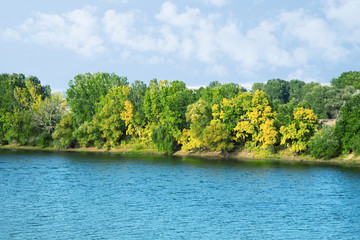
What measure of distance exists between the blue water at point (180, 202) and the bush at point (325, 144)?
306 inches

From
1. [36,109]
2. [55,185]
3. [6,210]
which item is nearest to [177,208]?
[6,210]

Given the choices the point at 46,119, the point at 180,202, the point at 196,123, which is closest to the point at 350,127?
the point at 196,123

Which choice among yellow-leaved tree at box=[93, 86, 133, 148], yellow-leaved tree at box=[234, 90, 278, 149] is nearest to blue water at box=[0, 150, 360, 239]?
yellow-leaved tree at box=[234, 90, 278, 149]

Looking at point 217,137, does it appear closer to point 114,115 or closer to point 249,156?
point 249,156

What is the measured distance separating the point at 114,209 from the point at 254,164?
49.0 meters

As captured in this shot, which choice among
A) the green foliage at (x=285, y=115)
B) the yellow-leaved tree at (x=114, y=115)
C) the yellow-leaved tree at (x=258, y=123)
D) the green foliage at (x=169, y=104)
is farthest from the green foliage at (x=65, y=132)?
the green foliage at (x=285, y=115)

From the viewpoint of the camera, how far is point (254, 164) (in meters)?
98.0

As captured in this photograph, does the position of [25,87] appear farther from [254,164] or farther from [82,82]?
[254,164]

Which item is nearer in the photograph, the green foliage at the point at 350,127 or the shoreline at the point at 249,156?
the green foliage at the point at 350,127

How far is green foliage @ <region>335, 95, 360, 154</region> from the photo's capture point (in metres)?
94.5

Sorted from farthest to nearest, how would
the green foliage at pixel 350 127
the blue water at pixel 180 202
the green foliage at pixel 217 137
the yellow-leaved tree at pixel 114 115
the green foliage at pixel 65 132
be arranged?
the green foliage at pixel 65 132 → the yellow-leaved tree at pixel 114 115 → the green foliage at pixel 217 137 → the green foliage at pixel 350 127 → the blue water at pixel 180 202

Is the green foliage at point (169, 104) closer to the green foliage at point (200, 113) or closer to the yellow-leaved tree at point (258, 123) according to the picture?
the green foliage at point (200, 113)

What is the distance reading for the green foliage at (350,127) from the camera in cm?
9451

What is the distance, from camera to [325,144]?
9681 centimetres
